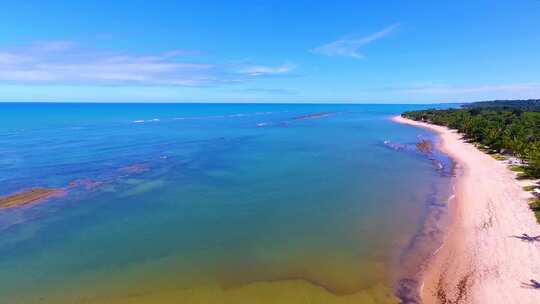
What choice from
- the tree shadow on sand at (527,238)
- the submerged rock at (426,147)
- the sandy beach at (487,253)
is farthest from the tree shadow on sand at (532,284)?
the submerged rock at (426,147)

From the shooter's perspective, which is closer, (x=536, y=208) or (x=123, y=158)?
(x=536, y=208)

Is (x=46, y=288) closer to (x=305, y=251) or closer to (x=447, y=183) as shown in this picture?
(x=305, y=251)

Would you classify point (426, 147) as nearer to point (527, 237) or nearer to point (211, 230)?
point (527, 237)

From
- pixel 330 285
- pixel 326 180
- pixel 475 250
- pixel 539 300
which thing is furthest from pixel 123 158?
pixel 539 300

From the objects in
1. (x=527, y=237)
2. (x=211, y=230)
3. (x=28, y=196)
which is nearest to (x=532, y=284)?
(x=527, y=237)

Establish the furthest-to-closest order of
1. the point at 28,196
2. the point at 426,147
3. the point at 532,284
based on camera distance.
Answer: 1. the point at 426,147
2. the point at 28,196
3. the point at 532,284

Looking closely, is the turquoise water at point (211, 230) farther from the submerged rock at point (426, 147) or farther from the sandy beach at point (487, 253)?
the submerged rock at point (426, 147)
